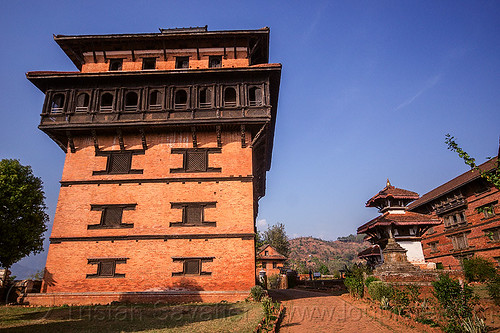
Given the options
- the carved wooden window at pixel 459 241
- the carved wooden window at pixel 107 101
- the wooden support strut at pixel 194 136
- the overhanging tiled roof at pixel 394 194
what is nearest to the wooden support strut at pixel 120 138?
the carved wooden window at pixel 107 101

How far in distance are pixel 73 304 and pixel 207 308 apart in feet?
27.5

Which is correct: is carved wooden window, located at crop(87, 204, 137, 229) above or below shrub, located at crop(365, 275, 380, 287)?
above

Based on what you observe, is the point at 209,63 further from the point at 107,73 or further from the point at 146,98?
the point at 107,73

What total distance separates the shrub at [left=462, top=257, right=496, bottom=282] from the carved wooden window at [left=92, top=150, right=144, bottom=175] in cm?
2641

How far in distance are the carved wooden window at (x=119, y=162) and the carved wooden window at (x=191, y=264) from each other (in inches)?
257

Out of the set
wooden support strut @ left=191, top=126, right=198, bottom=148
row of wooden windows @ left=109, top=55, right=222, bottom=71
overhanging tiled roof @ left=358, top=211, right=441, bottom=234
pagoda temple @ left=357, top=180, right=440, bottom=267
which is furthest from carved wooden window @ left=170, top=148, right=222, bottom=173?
pagoda temple @ left=357, top=180, right=440, bottom=267

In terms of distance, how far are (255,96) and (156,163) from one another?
26.9ft

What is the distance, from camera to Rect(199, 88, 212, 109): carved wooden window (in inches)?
809

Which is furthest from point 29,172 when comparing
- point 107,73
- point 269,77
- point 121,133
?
point 269,77

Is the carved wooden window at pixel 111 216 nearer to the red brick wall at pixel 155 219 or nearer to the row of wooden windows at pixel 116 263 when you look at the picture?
the red brick wall at pixel 155 219

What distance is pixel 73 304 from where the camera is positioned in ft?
56.4

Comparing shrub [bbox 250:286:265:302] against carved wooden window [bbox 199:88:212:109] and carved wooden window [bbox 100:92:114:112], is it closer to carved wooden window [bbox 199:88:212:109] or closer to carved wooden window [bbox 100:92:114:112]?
carved wooden window [bbox 199:88:212:109]

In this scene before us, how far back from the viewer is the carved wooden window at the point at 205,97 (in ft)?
67.4

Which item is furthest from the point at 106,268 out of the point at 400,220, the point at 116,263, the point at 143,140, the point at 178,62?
the point at 400,220
